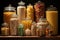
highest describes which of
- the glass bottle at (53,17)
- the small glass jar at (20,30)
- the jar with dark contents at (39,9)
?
the jar with dark contents at (39,9)

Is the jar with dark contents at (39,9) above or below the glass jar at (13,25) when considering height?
above

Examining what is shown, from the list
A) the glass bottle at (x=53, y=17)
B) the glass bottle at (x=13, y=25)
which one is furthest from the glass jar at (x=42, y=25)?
the glass bottle at (x=13, y=25)

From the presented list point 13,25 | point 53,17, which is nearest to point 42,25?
point 53,17

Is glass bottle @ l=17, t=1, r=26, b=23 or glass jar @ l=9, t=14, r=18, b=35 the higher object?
glass bottle @ l=17, t=1, r=26, b=23

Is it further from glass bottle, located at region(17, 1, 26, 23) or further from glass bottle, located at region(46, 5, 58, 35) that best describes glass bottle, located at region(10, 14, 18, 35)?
glass bottle, located at region(46, 5, 58, 35)

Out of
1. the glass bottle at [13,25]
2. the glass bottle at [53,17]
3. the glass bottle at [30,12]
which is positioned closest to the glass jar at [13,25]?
the glass bottle at [13,25]

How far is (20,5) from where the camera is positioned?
1357 millimetres

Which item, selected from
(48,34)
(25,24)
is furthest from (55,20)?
(25,24)

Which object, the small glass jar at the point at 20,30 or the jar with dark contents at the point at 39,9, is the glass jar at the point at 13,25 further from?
the jar with dark contents at the point at 39,9

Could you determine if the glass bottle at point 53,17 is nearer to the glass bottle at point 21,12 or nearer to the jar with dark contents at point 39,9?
the jar with dark contents at point 39,9

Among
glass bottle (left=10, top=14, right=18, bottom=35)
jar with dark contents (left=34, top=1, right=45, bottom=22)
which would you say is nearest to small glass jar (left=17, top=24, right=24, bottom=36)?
glass bottle (left=10, top=14, right=18, bottom=35)

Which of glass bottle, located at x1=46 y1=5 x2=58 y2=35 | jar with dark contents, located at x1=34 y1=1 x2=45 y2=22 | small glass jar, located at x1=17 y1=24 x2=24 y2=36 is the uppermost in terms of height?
jar with dark contents, located at x1=34 y1=1 x2=45 y2=22

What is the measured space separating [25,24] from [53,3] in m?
0.32

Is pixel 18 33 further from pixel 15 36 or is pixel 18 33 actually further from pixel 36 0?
pixel 36 0
